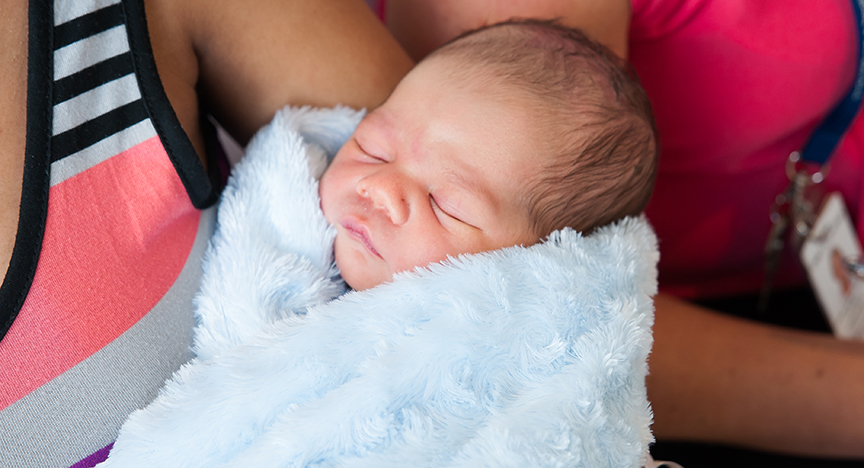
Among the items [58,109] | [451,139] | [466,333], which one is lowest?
[466,333]

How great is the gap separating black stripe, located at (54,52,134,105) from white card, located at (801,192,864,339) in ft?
4.38

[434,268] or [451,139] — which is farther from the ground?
[451,139]

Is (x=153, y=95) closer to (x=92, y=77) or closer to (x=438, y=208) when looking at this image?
(x=92, y=77)

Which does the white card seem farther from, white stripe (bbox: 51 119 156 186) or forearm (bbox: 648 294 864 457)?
white stripe (bbox: 51 119 156 186)

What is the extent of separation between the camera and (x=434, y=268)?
670 mm

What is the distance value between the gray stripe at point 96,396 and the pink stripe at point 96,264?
12 millimetres

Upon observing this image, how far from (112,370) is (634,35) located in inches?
38.1

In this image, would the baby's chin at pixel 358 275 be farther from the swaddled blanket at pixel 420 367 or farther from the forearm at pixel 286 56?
the forearm at pixel 286 56

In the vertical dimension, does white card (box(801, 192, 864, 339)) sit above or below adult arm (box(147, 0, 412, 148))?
below

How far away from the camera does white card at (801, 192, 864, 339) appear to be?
1.17m

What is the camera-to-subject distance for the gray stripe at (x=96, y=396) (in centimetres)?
52

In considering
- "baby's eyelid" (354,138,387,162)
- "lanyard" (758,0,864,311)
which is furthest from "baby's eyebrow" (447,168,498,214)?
"lanyard" (758,0,864,311)

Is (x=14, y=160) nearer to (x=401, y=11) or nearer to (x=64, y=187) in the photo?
(x=64, y=187)

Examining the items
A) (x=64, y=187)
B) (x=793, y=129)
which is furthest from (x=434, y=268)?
Result: (x=793, y=129)
